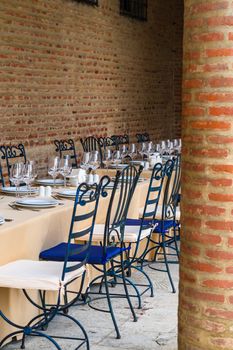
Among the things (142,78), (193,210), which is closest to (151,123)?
(142,78)

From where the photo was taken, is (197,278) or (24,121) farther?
(24,121)

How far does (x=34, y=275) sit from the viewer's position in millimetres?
4078

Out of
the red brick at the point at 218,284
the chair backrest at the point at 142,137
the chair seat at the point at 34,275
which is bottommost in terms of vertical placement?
the chair seat at the point at 34,275

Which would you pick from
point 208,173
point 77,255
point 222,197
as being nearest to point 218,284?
point 222,197

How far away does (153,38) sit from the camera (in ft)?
45.0

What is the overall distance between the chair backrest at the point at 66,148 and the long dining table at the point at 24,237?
473cm

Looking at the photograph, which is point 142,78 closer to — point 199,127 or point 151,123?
point 151,123

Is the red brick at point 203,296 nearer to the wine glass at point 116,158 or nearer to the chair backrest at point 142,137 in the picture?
the wine glass at point 116,158

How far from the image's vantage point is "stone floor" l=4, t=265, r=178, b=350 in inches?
177

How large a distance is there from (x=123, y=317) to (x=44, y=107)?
533 cm

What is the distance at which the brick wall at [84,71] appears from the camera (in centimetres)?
931

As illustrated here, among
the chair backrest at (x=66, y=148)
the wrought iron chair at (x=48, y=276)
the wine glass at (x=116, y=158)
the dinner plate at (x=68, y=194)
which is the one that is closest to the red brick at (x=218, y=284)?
the wrought iron chair at (x=48, y=276)

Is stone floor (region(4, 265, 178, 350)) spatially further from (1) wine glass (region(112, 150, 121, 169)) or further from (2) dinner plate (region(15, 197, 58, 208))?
(1) wine glass (region(112, 150, 121, 169))

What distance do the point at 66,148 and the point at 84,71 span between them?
1.51m
